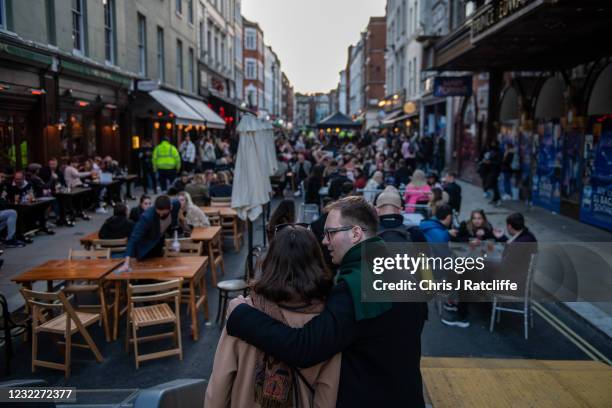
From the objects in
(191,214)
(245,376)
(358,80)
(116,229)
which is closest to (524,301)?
(245,376)

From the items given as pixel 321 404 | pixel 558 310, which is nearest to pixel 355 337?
pixel 321 404

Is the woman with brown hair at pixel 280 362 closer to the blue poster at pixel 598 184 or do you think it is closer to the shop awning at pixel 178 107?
the blue poster at pixel 598 184

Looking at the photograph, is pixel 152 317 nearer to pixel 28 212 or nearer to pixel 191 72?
pixel 28 212

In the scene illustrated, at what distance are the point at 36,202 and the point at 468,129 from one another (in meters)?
16.8

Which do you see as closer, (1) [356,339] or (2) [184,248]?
(1) [356,339]

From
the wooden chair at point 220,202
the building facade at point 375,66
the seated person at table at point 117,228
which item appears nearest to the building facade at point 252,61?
the building facade at point 375,66

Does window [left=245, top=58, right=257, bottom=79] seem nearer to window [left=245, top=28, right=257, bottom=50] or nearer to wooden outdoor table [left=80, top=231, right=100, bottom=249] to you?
window [left=245, top=28, right=257, bottom=50]

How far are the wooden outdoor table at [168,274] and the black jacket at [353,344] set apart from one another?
166 inches

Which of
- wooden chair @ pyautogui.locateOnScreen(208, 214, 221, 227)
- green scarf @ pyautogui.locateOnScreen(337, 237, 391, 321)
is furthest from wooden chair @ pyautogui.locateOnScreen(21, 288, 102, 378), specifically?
wooden chair @ pyautogui.locateOnScreen(208, 214, 221, 227)

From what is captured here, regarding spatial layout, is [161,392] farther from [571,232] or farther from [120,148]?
[120,148]

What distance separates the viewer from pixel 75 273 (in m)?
6.32

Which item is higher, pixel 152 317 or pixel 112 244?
pixel 112 244

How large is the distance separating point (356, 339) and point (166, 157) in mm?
16364

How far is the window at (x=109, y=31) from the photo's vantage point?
18.4 meters
